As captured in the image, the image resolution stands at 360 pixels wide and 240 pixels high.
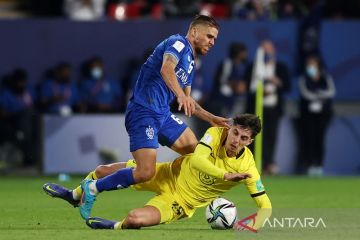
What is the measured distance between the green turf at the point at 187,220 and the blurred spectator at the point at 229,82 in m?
1.67

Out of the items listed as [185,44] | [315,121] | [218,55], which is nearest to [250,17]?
[218,55]

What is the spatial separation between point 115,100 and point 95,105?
48cm

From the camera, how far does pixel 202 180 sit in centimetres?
1058

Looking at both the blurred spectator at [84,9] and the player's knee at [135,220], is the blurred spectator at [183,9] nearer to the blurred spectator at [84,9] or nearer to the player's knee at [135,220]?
the blurred spectator at [84,9]

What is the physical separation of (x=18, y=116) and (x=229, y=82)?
12.4 feet

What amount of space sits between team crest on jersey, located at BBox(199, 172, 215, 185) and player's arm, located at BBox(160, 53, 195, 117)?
0.68 m

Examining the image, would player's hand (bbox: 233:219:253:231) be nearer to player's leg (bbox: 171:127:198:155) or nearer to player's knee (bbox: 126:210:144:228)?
player's knee (bbox: 126:210:144:228)

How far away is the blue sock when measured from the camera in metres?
10.7

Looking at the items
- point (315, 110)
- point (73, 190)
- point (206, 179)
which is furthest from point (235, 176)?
point (315, 110)

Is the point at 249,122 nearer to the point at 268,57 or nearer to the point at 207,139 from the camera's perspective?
the point at 207,139

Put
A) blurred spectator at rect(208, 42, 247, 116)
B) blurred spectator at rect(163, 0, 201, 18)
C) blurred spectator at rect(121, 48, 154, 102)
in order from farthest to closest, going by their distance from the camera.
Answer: blurred spectator at rect(163, 0, 201, 18) < blurred spectator at rect(121, 48, 154, 102) < blurred spectator at rect(208, 42, 247, 116)

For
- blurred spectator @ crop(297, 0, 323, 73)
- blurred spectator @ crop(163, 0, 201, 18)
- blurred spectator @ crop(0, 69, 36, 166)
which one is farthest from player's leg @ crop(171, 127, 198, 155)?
blurred spectator @ crop(297, 0, 323, 73)

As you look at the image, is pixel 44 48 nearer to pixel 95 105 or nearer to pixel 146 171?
pixel 95 105

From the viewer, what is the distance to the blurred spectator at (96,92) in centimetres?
1970
